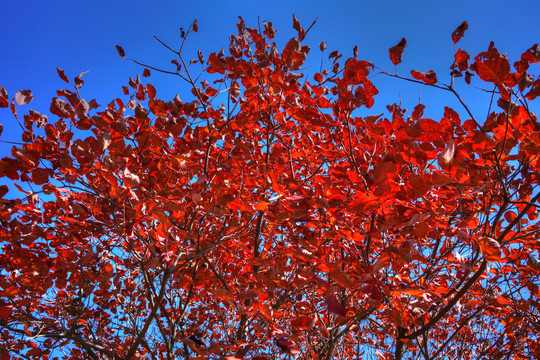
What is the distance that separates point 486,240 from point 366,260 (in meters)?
0.75

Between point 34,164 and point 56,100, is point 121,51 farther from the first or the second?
point 34,164

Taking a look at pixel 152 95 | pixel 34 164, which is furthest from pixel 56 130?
pixel 152 95

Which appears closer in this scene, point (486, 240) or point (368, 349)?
point (486, 240)

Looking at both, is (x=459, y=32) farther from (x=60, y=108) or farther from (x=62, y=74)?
(x=62, y=74)

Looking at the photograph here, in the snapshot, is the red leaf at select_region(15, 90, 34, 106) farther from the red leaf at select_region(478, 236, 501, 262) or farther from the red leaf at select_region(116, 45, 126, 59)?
the red leaf at select_region(478, 236, 501, 262)

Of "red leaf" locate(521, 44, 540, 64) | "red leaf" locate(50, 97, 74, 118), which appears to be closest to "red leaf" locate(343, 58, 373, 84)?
"red leaf" locate(521, 44, 540, 64)

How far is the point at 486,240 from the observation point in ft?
4.56

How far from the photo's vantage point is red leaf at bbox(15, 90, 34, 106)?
6.04ft

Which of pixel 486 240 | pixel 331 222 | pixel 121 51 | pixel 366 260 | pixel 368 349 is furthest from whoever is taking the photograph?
pixel 368 349

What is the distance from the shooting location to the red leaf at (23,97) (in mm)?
1841

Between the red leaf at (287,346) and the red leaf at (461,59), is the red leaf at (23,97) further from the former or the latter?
the red leaf at (461,59)

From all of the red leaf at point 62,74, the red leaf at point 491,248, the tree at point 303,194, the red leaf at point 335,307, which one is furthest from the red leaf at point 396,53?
the red leaf at point 62,74

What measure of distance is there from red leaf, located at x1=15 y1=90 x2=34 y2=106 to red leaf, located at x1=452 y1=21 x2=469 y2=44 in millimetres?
2552

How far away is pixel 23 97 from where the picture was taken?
6.09 feet
